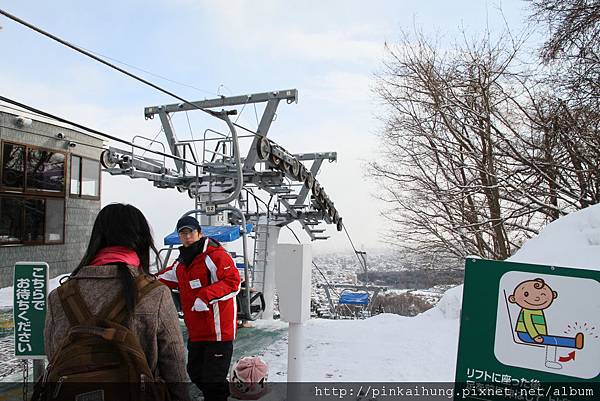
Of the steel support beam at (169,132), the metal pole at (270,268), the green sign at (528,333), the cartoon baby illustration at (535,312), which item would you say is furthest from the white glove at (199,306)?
the metal pole at (270,268)

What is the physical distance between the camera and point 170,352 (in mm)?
1699

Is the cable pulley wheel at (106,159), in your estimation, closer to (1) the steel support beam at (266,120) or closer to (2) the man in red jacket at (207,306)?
(1) the steel support beam at (266,120)

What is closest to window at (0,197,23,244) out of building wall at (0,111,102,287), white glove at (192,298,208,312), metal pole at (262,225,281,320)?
building wall at (0,111,102,287)

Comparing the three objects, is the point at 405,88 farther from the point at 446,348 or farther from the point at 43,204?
the point at 43,204

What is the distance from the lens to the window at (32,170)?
11.7 meters

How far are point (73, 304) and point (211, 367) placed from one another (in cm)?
194

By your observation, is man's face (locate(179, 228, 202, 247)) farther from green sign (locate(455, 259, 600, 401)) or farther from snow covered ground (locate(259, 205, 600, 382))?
green sign (locate(455, 259, 600, 401))

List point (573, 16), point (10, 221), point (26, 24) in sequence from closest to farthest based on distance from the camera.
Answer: point (26, 24), point (573, 16), point (10, 221)

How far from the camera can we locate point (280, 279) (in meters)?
3.11

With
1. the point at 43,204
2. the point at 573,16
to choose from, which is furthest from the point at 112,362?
the point at 43,204

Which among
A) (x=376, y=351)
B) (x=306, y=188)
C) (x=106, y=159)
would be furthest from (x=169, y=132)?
(x=376, y=351)

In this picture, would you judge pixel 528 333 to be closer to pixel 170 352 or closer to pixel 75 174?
pixel 170 352

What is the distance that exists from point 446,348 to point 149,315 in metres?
4.72

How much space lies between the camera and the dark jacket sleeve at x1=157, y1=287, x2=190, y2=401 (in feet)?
5.51
